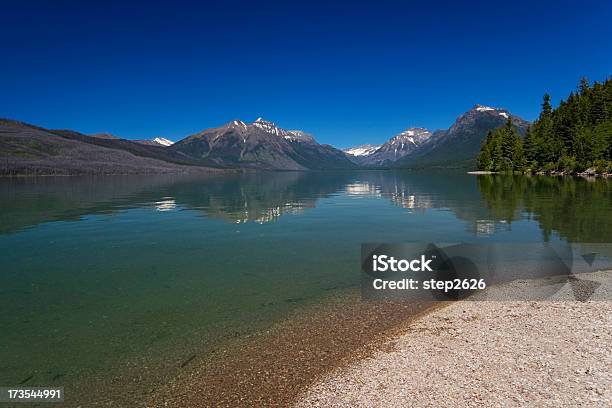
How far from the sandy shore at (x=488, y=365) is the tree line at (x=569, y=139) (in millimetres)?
136156

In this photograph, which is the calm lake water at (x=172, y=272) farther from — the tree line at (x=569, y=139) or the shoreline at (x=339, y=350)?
the tree line at (x=569, y=139)

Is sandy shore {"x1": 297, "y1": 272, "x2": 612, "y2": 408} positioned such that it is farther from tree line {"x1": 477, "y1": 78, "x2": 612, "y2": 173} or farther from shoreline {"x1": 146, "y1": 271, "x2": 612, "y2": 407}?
tree line {"x1": 477, "y1": 78, "x2": 612, "y2": 173}

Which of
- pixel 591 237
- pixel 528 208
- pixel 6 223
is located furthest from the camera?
pixel 528 208

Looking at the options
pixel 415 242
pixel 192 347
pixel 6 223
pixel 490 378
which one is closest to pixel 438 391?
pixel 490 378

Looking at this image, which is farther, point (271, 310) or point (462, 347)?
point (271, 310)

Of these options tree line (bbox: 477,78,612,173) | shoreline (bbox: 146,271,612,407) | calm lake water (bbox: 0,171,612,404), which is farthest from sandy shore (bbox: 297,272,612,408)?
tree line (bbox: 477,78,612,173)

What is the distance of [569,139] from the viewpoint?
475 feet

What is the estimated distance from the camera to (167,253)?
96.3 ft

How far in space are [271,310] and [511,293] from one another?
37.8ft

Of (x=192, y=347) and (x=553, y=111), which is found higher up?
(x=553, y=111)

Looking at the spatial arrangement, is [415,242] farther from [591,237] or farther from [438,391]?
[438,391]

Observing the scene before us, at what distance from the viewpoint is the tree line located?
4924 inches

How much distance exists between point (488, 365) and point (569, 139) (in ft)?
555

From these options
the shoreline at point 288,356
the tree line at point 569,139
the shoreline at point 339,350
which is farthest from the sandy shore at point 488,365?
the tree line at point 569,139
